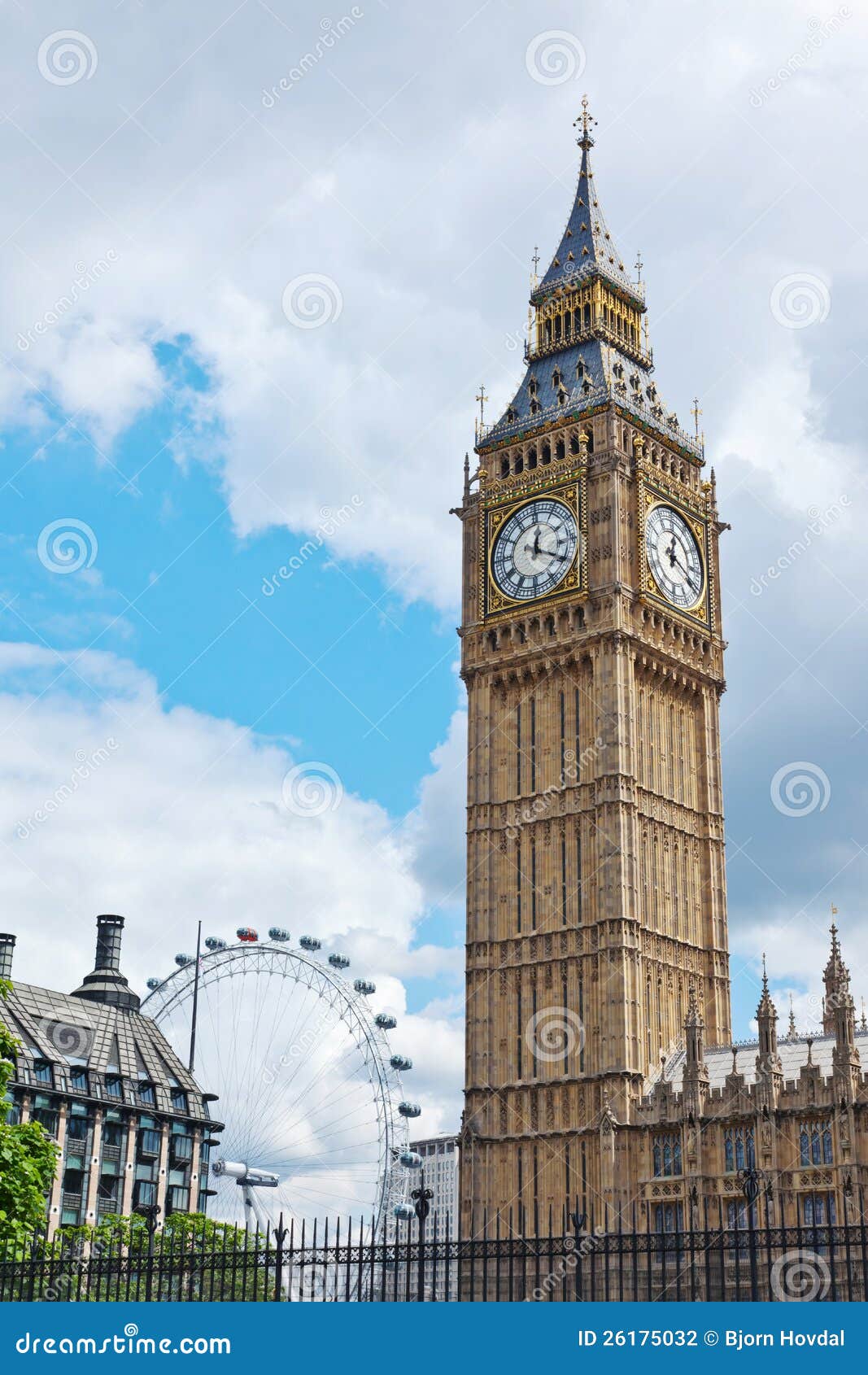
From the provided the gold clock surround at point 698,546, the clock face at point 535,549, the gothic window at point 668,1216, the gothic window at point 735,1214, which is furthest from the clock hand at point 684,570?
the gothic window at point 735,1214

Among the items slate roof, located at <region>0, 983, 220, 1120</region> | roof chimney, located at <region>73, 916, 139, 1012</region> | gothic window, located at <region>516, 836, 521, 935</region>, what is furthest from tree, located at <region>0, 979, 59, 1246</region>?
roof chimney, located at <region>73, 916, 139, 1012</region>

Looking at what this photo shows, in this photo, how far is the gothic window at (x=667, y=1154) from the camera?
7481 cm

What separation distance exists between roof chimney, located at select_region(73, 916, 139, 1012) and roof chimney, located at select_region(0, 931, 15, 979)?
9.37 meters

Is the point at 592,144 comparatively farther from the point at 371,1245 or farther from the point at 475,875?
the point at 371,1245

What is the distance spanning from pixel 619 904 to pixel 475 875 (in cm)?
938

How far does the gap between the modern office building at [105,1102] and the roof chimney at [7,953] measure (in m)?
0.08

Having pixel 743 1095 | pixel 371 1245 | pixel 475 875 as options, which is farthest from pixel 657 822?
pixel 371 1245

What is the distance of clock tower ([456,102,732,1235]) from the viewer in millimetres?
80188

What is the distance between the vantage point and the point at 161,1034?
12181 centimetres

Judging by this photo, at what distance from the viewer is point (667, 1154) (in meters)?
75.2

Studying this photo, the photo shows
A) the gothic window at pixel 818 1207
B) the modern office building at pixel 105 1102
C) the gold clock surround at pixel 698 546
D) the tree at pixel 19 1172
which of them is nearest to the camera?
the tree at pixel 19 1172

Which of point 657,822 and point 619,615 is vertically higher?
point 619,615

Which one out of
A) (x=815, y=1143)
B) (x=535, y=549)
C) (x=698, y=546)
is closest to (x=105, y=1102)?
(x=535, y=549)

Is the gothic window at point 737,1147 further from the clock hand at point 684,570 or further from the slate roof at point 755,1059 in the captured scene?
the clock hand at point 684,570
